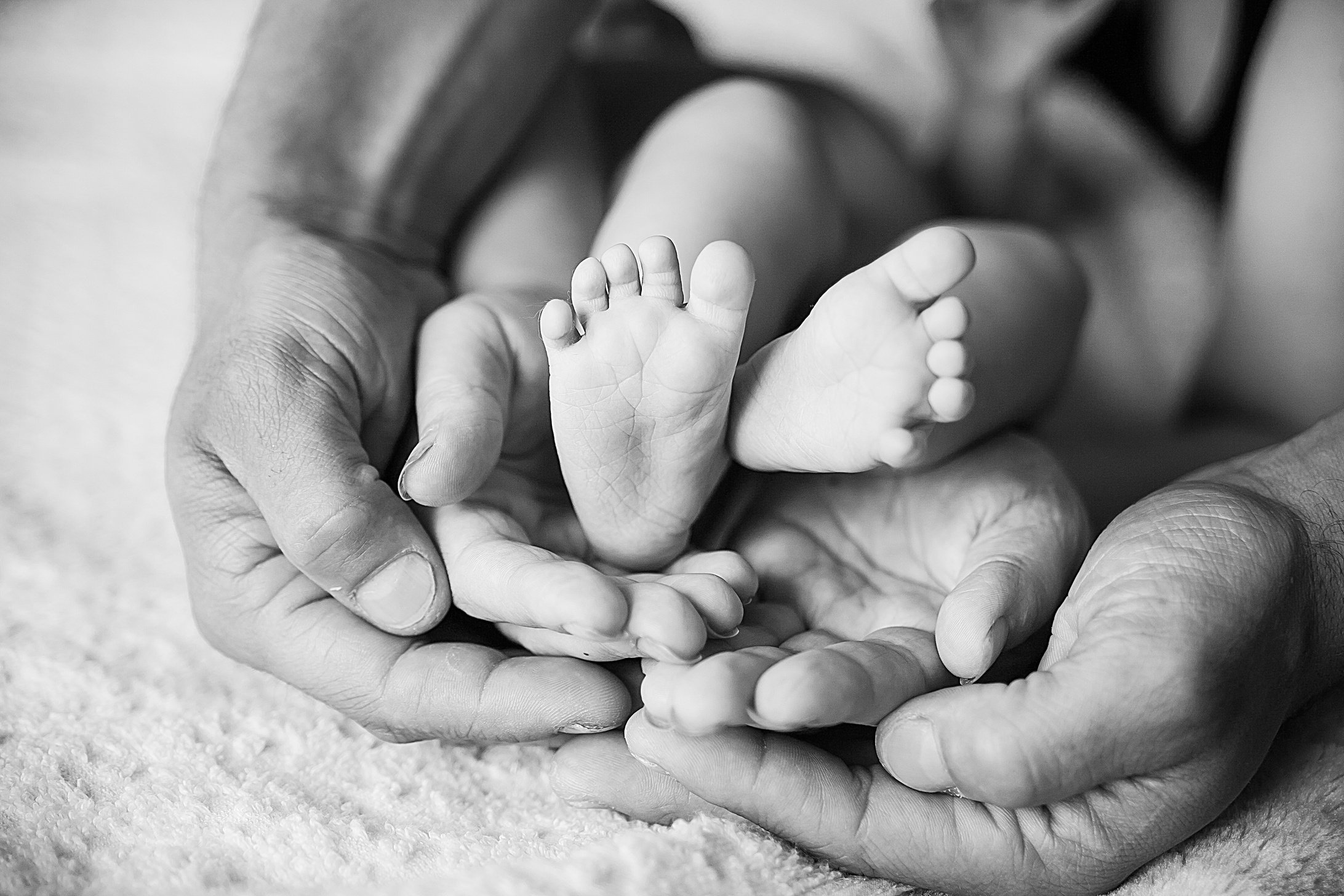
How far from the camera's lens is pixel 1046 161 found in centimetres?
151

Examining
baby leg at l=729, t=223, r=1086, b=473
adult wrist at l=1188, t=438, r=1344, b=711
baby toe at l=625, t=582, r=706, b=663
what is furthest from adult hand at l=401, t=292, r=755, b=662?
adult wrist at l=1188, t=438, r=1344, b=711

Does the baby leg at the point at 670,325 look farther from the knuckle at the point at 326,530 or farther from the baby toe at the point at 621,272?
the knuckle at the point at 326,530

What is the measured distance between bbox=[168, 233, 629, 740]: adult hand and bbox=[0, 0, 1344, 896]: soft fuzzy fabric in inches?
2.1

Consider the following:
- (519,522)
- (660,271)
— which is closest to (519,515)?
(519,522)

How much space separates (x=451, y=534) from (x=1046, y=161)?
1147 mm

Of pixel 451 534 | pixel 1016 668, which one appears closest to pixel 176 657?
pixel 451 534

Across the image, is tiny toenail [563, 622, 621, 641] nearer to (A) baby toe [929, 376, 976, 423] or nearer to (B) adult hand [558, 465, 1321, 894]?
(B) adult hand [558, 465, 1321, 894]

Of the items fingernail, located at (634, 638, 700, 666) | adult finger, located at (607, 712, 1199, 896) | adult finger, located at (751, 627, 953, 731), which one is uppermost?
adult finger, located at (751, 627, 953, 731)

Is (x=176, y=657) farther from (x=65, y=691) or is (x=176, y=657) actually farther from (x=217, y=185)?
(x=217, y=185)

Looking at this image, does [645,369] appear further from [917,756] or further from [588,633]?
[917,756]

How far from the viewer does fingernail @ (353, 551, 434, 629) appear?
71 centimetres

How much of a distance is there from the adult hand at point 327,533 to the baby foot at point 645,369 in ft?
0.42

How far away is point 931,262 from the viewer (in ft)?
1.94

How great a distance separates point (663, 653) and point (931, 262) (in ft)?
0.89
